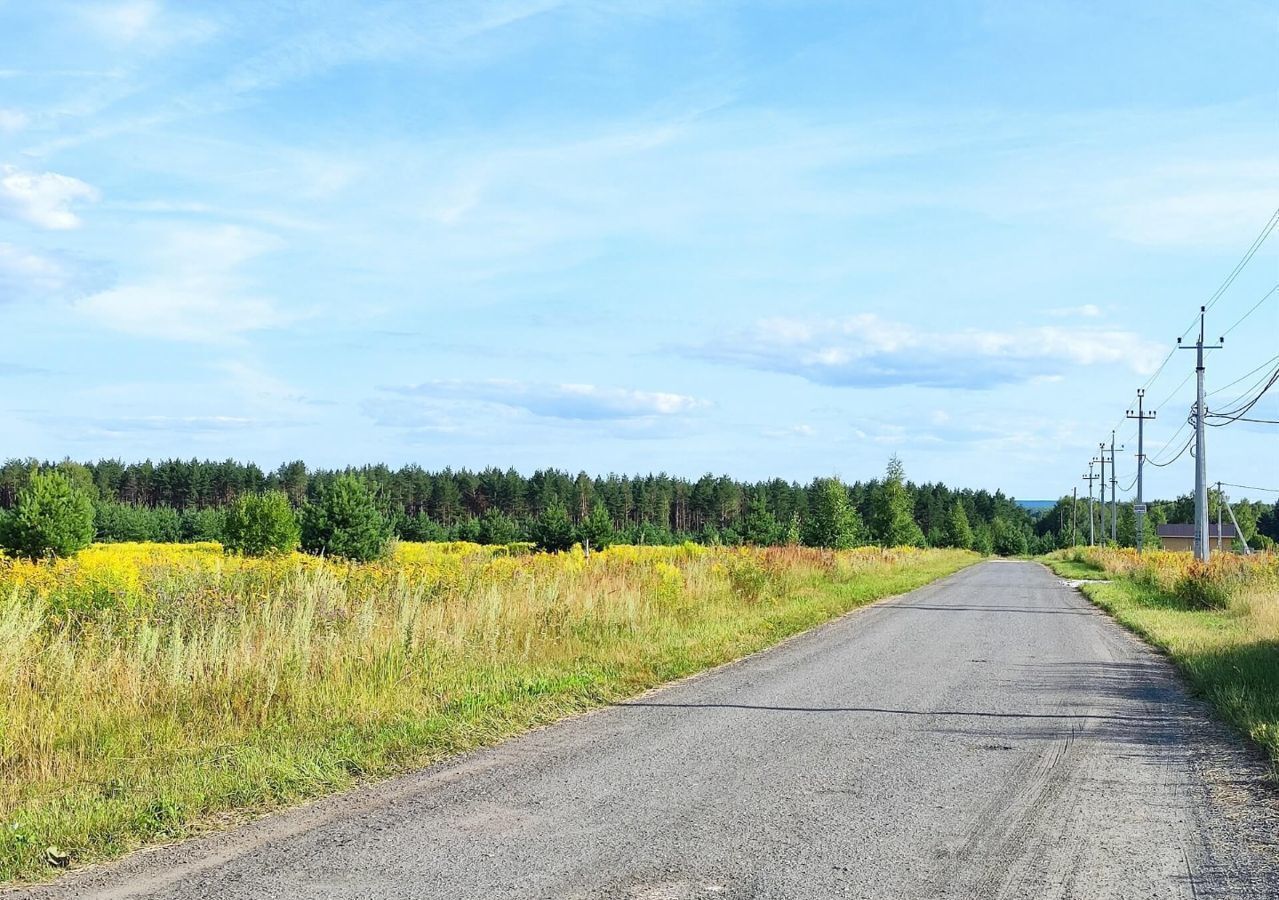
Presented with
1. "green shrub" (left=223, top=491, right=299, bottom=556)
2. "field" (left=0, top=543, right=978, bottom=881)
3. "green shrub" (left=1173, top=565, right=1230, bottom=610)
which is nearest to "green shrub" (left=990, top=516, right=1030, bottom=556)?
"green shrub" (left=223, top=491, right=299, bottom=556)

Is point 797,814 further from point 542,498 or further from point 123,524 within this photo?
point 542,498

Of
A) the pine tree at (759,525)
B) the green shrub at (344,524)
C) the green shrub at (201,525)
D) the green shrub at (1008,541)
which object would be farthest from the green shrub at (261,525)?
the green shrub at (1008,541)

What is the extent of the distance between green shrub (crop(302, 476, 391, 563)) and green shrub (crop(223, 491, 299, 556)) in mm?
5554

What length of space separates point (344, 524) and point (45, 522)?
34.7 ft

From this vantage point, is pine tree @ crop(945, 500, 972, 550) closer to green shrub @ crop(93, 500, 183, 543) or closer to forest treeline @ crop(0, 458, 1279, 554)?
forest treeline @ crop(0, 458, 1279, 554)

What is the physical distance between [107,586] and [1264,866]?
11976mm

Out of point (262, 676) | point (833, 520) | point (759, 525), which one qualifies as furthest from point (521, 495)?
point (262, 676)

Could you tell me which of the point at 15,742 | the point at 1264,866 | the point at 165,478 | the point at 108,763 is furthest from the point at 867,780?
the point at 165,478

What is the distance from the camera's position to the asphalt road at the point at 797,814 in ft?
15.1

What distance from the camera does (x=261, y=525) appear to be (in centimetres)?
4369

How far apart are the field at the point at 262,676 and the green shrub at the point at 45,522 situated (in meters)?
23.8

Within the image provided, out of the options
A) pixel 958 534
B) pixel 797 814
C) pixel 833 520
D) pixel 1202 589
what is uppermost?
pixel 833 520

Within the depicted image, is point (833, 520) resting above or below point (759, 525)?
above

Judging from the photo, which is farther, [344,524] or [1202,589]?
[344,524]
